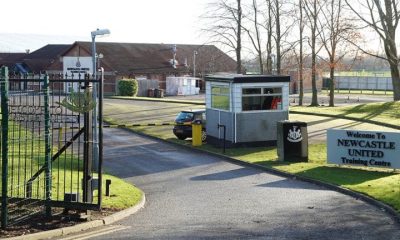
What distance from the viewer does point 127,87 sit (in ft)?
221

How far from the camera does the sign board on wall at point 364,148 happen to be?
1834 centimetres

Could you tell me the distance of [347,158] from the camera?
19.4 meters

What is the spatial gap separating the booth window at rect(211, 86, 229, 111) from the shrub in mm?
41522

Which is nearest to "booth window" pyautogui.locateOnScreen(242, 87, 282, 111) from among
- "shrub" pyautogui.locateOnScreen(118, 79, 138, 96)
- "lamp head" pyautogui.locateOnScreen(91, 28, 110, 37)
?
"lamp head" pyautogui.locateOnScreen(91, 28, 110, 37)

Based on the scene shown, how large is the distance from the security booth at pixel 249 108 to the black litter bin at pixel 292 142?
3.95 m

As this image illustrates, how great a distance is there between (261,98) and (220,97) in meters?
1.79

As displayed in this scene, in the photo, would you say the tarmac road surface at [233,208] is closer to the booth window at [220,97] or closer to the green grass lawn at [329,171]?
the green grass lawn at [329,171]

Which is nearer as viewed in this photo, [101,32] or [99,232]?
[99,232]

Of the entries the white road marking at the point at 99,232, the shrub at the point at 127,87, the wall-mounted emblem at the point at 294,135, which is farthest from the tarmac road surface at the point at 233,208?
the shrub at the point at 127,87

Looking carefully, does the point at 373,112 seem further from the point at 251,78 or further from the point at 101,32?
the point at 101,32

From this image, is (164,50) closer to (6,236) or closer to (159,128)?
(159,128)

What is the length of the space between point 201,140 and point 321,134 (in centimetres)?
690

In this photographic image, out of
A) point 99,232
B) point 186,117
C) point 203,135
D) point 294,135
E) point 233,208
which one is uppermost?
point 186,117

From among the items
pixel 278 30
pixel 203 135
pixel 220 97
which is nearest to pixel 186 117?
pixel 203 135
